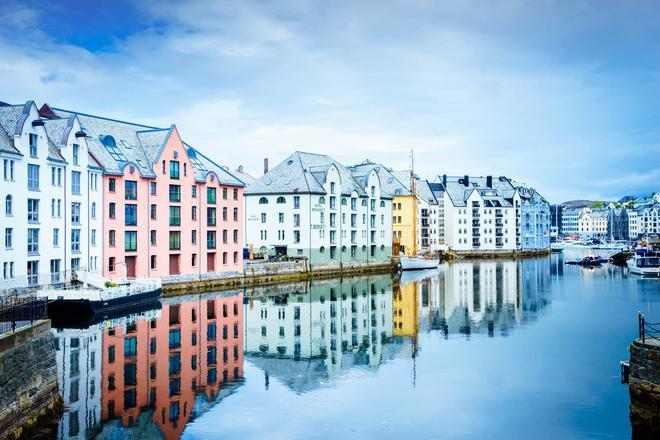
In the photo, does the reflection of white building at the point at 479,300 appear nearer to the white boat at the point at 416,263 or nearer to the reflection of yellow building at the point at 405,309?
the reflection of yellow building at the point at 405,309

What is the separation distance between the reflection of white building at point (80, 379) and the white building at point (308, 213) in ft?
164

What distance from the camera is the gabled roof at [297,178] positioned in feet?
310

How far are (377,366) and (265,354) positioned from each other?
281 inches

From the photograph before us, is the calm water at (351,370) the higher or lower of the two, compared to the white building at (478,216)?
lower

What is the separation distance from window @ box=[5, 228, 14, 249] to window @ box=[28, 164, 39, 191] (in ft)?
13.2

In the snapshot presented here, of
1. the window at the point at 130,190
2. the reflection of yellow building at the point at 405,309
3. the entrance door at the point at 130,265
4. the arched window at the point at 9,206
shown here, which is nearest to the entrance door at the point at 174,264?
the entrance door at the point at 130,265

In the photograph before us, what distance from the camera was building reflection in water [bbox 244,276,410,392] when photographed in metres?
35.6

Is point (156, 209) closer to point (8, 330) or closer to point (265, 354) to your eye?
point (265, 354)

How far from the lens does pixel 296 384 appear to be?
32062 mm

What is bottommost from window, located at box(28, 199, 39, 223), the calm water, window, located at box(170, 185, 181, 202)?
the calm water

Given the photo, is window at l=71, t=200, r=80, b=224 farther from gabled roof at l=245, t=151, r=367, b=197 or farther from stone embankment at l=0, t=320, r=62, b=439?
gabled roof at l=245, t=151, r=367, b=197

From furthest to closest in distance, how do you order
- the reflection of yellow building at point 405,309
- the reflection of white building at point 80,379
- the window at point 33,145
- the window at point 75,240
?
the window at point 75,240
the window at point 33,145
the reflection of yellow building at point 405,309
the reflection of white building at point 80,379

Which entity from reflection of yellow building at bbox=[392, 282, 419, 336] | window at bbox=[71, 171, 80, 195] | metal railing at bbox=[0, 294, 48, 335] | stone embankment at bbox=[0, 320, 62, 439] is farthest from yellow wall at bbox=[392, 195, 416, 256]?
stone embankment at bbox=[0, 320, 62, 439]

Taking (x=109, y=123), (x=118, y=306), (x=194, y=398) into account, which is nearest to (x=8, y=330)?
(x=194, y=398)
